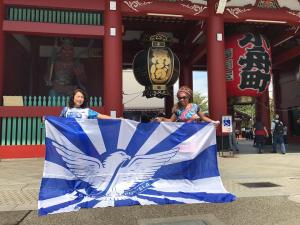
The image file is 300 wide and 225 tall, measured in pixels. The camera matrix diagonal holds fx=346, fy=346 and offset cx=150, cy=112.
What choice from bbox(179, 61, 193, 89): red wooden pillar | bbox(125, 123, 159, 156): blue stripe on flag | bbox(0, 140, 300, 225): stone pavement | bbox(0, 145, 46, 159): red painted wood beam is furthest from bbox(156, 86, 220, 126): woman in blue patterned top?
bbox(179, 61, 193, 89): red wooden pillar

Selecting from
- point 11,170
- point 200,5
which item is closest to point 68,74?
point 200,5

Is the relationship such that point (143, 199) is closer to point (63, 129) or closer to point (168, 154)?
point (168, 154)

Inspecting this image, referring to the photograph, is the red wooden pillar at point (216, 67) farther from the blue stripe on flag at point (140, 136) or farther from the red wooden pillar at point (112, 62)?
the blue stripe on flag at point (140, 136)

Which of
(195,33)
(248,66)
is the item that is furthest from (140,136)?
(195,33)

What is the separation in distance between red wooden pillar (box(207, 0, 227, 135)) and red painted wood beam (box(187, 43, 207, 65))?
6.55 feet

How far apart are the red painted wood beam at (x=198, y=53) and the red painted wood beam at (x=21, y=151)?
7766mm

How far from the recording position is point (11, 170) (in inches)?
332

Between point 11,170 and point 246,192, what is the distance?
18.8 ft

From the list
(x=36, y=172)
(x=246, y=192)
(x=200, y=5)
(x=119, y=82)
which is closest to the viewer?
(x=246, y=192)

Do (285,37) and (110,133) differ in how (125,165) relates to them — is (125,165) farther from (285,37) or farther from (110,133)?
(285,37)

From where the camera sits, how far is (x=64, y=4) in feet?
36.9

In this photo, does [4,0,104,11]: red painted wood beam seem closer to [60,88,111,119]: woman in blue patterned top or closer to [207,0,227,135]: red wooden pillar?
[207,0,227,135]: red wooden pillar

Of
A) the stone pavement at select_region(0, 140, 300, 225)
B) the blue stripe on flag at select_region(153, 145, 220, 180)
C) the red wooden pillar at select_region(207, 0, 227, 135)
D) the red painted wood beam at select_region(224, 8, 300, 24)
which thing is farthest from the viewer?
the red painted wood beam at select_region(224, 8, 300, 24)

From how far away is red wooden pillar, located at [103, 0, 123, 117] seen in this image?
11.2 meters
